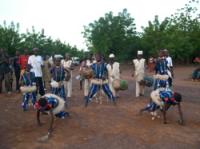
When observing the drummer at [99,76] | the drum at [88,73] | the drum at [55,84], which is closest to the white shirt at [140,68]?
the drum at [88,73]

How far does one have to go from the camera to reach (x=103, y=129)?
8.59 meters

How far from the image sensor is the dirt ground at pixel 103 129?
745 centimetres

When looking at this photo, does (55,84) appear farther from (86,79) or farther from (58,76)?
(86,79)

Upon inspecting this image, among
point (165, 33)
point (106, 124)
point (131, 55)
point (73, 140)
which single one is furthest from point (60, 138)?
point (131, 55)

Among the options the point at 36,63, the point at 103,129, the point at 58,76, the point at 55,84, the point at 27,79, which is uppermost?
the point at 36,63

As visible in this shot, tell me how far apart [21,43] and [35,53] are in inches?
699

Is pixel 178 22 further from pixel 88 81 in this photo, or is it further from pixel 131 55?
pixel 88 81

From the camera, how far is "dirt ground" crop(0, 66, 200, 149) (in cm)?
745

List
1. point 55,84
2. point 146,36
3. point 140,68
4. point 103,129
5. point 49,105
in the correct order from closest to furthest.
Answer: point 49,105 → point 103,129 → point 55,84 → point 140,68 → point 146,36

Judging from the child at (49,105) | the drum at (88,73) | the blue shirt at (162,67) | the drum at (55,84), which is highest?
the blue shirt at (162,67)

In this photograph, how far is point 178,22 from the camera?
1452 inches

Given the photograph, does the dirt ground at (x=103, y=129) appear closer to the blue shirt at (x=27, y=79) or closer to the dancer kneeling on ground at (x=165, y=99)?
the dancer kneeling on ground at (x=165, y=99)

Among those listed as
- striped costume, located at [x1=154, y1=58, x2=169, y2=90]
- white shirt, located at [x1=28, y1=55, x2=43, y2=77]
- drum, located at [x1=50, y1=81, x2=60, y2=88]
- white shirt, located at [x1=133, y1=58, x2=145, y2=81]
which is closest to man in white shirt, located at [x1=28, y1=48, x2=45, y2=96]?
white shirt, located at [x1=28, y1=55, x2=43, y2=77]

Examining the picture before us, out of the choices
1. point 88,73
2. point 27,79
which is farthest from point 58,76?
point 88,73
